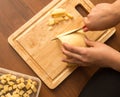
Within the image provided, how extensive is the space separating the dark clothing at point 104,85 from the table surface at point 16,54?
60 mm

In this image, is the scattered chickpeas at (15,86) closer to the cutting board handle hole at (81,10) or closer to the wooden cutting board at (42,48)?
the wooden cutting board at (42,48)

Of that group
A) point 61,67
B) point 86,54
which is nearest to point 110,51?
point 86,54

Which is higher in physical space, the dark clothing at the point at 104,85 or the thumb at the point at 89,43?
the thumb at the point at 89,43

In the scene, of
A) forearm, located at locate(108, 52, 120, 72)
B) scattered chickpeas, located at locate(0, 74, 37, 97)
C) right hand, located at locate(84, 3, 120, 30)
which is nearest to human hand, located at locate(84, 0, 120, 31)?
right hand, located at locate(84, 3, 120, 30)

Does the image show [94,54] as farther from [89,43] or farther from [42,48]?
[42,48]

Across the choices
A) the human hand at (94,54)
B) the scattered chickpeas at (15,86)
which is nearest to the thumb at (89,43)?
the human hand at (94,54)

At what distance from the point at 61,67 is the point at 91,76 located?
4.3 inches

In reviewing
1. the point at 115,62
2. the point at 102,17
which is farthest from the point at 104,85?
the point at 102,17

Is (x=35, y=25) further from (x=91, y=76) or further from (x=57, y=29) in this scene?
(x=91, y=76)

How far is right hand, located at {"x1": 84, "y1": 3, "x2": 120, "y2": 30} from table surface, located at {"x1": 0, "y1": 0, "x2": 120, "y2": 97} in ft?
0.47

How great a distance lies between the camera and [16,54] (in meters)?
0.95

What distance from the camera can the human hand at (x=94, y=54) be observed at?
85cm

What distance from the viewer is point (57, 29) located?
3.15 ft

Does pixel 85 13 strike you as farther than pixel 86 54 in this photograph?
Yes
